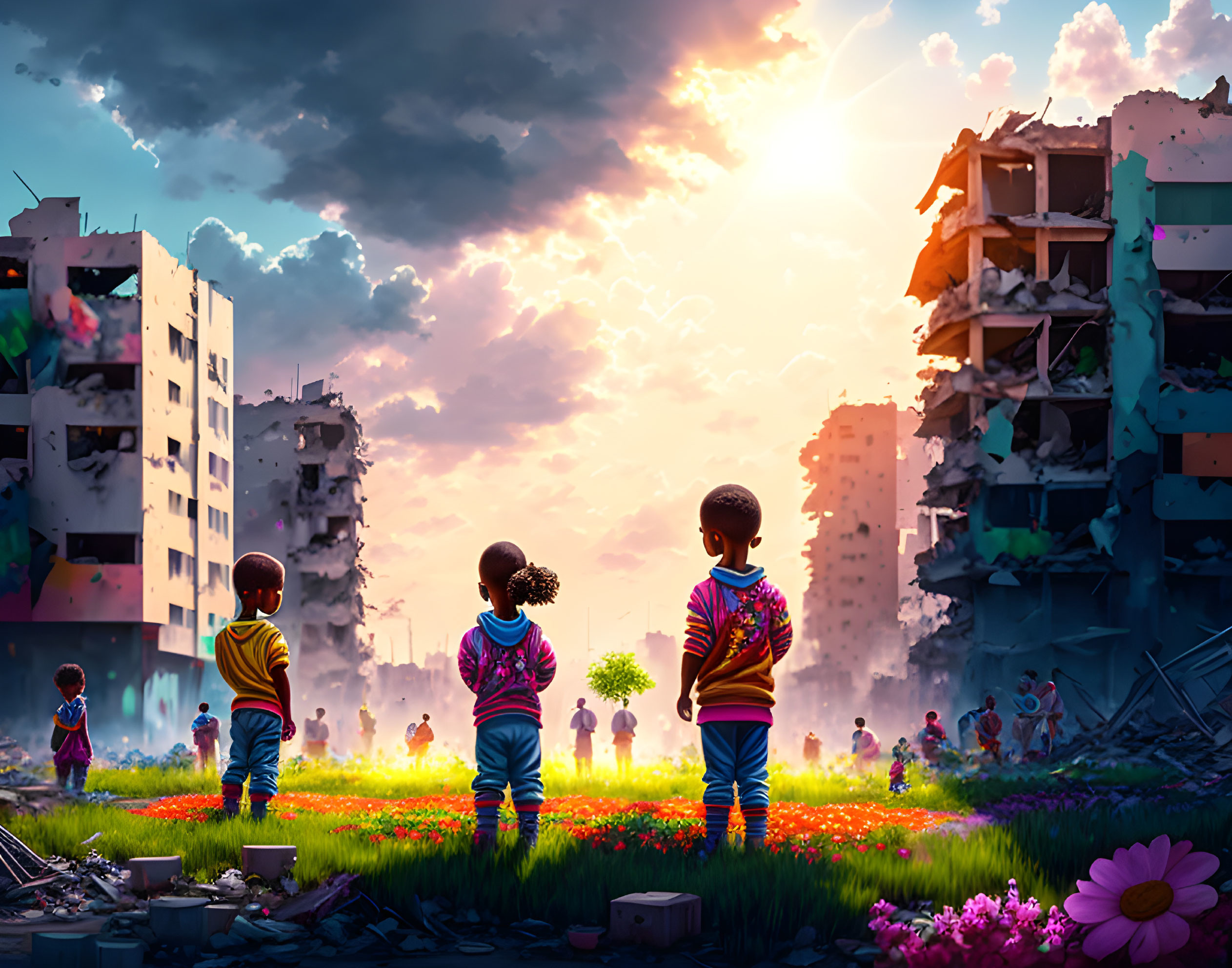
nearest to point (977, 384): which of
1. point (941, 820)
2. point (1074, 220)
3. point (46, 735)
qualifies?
point (1074, 220)

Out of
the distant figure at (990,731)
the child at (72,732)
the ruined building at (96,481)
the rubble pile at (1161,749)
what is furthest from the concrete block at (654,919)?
the ruined building at (96,481)

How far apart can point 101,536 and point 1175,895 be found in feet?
136

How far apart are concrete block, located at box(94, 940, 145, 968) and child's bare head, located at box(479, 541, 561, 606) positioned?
3611mm

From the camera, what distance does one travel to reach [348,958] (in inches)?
245

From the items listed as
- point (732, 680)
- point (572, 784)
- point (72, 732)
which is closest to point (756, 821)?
point (732, 680)

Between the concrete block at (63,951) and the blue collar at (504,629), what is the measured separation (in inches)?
143

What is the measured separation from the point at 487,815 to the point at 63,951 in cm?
328

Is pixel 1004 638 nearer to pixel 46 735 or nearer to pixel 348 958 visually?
pixel 46 735

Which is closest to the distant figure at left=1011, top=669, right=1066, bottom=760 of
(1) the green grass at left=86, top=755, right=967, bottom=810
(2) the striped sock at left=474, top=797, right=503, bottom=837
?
(1) the green grass at left=86, top=755, right=967, bottom=810

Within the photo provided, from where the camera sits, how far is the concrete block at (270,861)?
7.66 meters

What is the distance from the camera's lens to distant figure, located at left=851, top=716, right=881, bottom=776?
22484 mm

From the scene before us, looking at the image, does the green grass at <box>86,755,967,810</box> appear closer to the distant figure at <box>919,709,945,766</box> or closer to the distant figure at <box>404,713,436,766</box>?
the distant figure at <box>919,709,945,766</box>

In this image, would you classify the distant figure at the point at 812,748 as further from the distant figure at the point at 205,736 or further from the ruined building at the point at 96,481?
the ruined building at the point at 96,481

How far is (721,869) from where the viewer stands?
7188 millimetres
